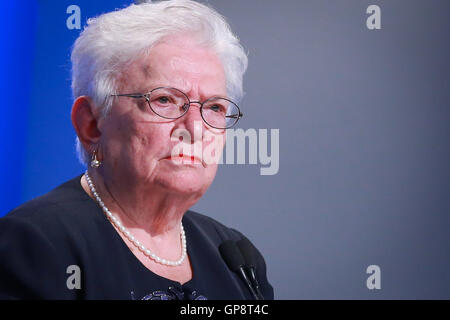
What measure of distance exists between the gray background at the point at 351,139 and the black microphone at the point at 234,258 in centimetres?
48

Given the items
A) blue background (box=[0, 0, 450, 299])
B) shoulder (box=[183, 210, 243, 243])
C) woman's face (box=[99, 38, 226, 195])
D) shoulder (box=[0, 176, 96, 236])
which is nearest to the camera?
shoulder (box=[0, 176, 96, 236])

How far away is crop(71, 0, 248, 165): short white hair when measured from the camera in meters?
1.25

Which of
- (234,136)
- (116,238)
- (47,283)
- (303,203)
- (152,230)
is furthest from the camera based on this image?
(303,203)

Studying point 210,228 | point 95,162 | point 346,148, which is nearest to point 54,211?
point 95,162

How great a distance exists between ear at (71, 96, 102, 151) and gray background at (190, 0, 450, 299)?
736 millimetres

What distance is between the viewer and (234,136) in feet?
5.51

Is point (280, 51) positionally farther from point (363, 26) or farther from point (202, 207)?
point (202, 207)

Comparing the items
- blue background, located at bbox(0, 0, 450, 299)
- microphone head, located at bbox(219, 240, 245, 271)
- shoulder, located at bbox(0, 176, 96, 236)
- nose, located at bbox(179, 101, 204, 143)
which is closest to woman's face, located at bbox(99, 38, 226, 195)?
nose, located at bbox(179, 101, 204, 143)

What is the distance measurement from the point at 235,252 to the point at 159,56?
603 millimetres

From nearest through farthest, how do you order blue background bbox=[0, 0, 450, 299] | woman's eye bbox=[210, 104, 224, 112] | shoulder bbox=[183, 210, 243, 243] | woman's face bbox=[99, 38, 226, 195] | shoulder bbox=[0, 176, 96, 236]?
shoulder bbox=[0, 176, 96, 236] < woman's face bbox=[99, 38, 226, 195] < woman's eye bbox=[210, 104, 224, 112] < shoulder bbox=[183, 210, 243, 243] < blue background bbox=[0, 0, 450, 299]

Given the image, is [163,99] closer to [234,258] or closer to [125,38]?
[125,38]

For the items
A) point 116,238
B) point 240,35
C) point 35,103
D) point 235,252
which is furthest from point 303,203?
point 35,103

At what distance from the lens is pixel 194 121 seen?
1.27m

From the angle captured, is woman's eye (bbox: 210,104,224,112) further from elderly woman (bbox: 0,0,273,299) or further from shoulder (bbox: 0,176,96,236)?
shoulder (bbox: 0,176,96,236)
